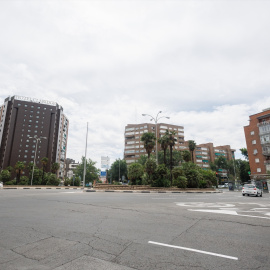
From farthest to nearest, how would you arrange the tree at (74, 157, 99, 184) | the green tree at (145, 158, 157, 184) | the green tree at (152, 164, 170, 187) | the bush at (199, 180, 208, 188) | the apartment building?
the apartment building, the tree at (74, 157, 99, 184), the bush at (199, 180, 208, 188), the green tree at (145, 158, 157, 184), the green tree at (152, 164, 170, 187)

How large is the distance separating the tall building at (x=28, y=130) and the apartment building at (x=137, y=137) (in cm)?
3368

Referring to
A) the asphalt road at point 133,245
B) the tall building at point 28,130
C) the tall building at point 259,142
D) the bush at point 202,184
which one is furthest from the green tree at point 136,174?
the tall building at point 28,130

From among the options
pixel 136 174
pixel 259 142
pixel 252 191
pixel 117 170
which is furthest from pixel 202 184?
pixel 117 170

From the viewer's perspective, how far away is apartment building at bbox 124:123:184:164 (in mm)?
97688

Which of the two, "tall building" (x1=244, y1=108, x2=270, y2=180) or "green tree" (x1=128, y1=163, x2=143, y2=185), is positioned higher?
"tall building" (x1=244, y1=108, x2=270, y2=180)

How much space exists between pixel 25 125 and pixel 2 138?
1041cm

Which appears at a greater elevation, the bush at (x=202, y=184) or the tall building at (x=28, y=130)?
the tall building at (x=28, y=130)

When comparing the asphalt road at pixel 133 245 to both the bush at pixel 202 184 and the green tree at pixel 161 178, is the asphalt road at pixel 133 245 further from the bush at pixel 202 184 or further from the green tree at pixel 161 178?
the bush at pixel 202 184

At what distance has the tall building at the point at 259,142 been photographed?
48.1 meters

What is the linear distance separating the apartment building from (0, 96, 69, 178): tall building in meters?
33.7

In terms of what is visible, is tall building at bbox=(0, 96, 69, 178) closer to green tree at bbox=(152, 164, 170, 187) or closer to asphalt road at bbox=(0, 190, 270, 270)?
green tree at bbox=(152, 164, 170, 187)

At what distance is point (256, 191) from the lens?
2111cm

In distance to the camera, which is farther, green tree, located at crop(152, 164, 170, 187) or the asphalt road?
green tree, located at crop(152, 164, 170, 187)

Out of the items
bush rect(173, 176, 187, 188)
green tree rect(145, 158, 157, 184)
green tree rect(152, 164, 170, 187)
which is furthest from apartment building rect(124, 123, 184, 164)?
bush rect(173, 176, 187, 188)
